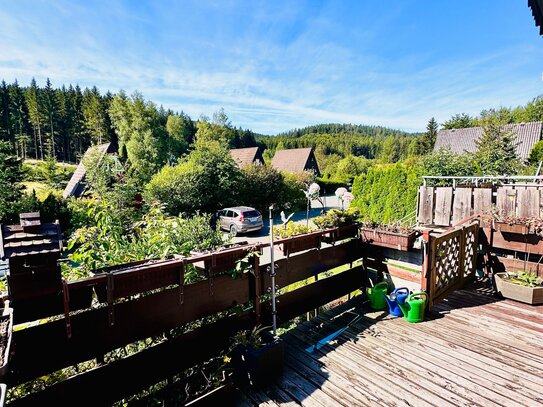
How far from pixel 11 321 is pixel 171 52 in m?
8.32

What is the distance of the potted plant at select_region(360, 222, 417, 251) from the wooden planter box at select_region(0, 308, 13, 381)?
3.50 metres

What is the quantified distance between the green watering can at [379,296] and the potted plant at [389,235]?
506 mm

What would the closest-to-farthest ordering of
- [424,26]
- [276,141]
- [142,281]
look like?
[142,281], [424,26], [276,141]

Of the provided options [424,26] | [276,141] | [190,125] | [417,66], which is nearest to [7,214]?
[424,26]

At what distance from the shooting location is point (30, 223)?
158 cm

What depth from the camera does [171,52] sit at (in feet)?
26.6

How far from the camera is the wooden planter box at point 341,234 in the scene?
353cm

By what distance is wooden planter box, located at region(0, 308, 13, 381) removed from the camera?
3.84 ft

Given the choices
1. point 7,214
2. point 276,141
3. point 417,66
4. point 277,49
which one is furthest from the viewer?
point 276,141

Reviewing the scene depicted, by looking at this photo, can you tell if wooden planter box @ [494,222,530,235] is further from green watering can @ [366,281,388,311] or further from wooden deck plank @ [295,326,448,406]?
wooden deck plank @ [295,326,448,406]

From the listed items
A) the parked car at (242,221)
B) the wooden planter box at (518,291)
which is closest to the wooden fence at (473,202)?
the wooden planter box at (518,291)

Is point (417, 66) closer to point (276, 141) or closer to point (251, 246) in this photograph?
point (251, 246)

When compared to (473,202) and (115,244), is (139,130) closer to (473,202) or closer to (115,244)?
(115,244)

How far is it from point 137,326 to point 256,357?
0.91 meters
